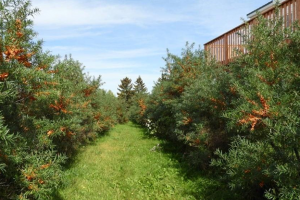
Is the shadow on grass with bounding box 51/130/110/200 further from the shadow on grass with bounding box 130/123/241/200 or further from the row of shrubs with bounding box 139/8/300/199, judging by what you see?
the row of shrubs with bounding box 139/8/300/199

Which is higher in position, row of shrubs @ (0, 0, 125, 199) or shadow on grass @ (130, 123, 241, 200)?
row of shrubs @ (0, 0, 125, 199)

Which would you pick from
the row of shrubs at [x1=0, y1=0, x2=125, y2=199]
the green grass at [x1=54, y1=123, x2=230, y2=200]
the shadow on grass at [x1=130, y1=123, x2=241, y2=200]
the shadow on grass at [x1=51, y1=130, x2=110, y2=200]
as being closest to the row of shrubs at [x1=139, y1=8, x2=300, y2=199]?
the shadow on grass at [x1=130, y1=123, x2=241, y2=200]

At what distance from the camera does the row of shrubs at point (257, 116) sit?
354cm

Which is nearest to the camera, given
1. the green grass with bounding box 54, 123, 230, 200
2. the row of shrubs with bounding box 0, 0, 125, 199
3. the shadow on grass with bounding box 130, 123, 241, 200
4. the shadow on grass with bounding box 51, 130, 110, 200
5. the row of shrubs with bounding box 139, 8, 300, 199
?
the row of shrubs with bounding box 139, 8, 300, 199

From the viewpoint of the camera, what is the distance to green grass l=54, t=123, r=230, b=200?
6812mm

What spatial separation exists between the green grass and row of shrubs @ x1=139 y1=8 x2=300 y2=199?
76cm

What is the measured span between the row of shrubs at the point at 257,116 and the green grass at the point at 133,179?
2.49ft

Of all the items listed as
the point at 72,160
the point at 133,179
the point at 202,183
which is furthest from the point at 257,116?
the point at 72,160

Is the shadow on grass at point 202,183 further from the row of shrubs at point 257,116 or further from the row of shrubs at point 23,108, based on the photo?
the row of shrubs at point 23,108

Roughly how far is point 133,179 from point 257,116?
5152 millimetres

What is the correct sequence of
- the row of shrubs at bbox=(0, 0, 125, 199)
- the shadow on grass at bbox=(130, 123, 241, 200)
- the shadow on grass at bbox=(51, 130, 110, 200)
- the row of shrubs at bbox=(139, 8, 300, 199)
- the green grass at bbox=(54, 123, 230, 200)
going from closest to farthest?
the row of shrubs at bbox=(139, 8, 300, 199)
the row of shrubs at bbox=(0, 0, 125, 199)
the shadow on grass at bbox=(130, 123, 241, 200)
the shadow on grass at bbox=(51, 130, 110, 200)
the green grass at bbox=(54, 123, 230, 200)

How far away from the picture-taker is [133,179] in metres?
8.16

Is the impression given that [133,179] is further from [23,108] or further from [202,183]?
[23,108]

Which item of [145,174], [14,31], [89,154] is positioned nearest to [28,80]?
[14,31]
